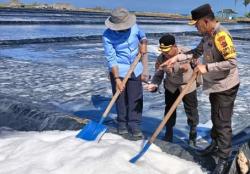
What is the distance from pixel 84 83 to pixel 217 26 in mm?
4271

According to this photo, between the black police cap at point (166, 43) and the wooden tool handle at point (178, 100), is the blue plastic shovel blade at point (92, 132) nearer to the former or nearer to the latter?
the wooden tool handle at point (178, 100)

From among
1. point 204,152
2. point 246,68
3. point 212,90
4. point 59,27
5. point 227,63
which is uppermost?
point 227,63

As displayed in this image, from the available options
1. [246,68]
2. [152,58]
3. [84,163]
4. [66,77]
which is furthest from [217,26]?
[152,58]

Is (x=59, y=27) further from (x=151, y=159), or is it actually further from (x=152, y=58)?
(x=151, y=159)

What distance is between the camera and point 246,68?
977cm

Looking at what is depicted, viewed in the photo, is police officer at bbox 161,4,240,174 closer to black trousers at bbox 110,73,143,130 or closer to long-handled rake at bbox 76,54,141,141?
long-handled rake at bbox 76,54,141,141

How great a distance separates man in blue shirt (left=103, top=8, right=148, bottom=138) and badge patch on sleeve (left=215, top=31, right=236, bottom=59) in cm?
99

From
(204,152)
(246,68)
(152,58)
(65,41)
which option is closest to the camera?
(204,152)

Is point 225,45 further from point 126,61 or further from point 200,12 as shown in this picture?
point 126,61

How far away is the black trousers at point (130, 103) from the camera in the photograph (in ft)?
14.6

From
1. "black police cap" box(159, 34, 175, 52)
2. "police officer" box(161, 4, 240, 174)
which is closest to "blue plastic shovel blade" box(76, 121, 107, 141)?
"black police cap" box(159, 34, 175, 52)

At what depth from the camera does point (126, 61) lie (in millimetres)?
4426

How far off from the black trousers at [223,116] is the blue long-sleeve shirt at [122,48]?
1000 mm

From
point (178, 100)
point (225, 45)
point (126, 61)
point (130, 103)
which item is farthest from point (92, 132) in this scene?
point (225, 45)
